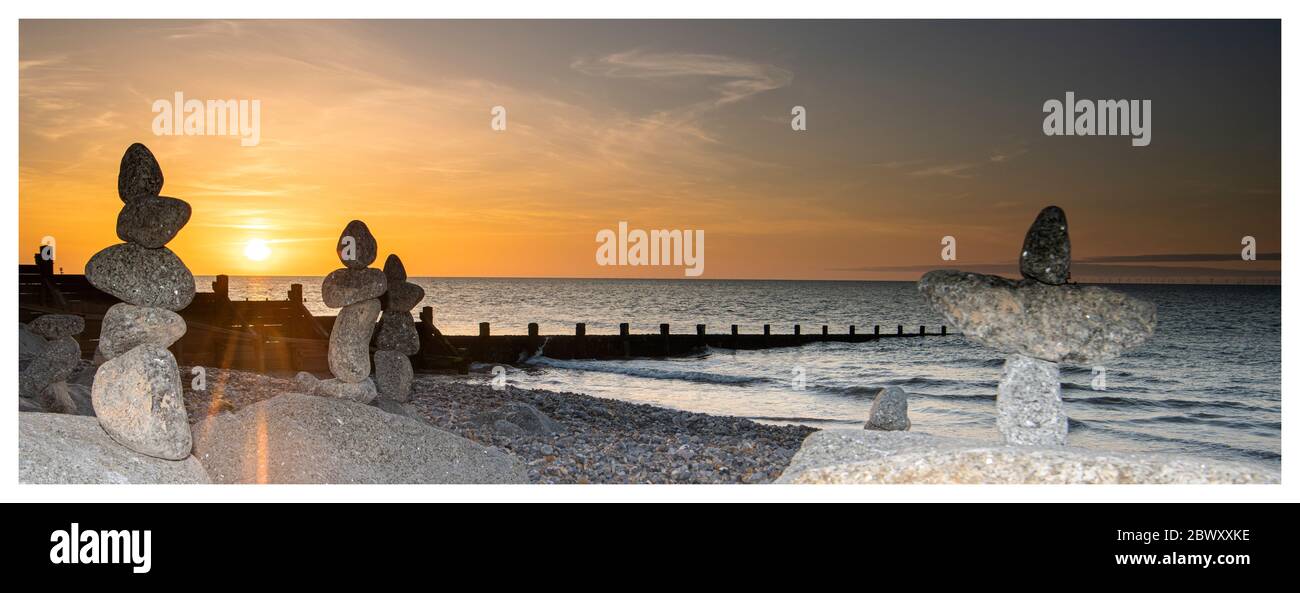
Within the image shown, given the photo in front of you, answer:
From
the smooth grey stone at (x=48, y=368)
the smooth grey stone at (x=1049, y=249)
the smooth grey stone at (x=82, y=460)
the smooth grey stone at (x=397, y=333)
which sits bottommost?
the smooth grey stone at (x=82, y=460)

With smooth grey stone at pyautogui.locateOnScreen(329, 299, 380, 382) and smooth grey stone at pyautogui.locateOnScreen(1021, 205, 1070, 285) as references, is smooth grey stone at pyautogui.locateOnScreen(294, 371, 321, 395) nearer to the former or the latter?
smooth grey stone at pyautogui.locateOnScreen(329, 299, 380, 382)

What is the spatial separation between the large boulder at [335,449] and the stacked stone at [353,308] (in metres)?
0.61

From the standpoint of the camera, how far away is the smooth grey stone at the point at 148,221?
7.33 meters

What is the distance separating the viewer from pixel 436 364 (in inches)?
942

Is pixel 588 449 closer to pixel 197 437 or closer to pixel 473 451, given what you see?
pixel 473 451

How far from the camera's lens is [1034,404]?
7.88m

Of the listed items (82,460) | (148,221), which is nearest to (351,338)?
Result: (148,221)

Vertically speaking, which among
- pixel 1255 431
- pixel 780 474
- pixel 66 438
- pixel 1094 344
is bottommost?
pixel 1255 431

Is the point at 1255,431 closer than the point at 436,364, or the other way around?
the point at 1255,431

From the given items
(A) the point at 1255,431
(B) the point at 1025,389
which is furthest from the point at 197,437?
(A) the point at 1255,431

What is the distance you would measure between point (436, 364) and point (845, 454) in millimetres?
17184

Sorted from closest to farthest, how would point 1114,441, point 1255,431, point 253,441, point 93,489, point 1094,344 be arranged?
point 93,489 → point 1094,344 → point 253,441 → point 1114,441 → point 1255,431

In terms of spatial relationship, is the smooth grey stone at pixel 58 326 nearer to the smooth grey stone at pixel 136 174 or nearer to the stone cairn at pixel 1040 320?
the smooth grey stone at pixel 136 174

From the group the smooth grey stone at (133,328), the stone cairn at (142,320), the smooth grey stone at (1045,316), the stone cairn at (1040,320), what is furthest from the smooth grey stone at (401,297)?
the smooth grey stone at (1045,316)
